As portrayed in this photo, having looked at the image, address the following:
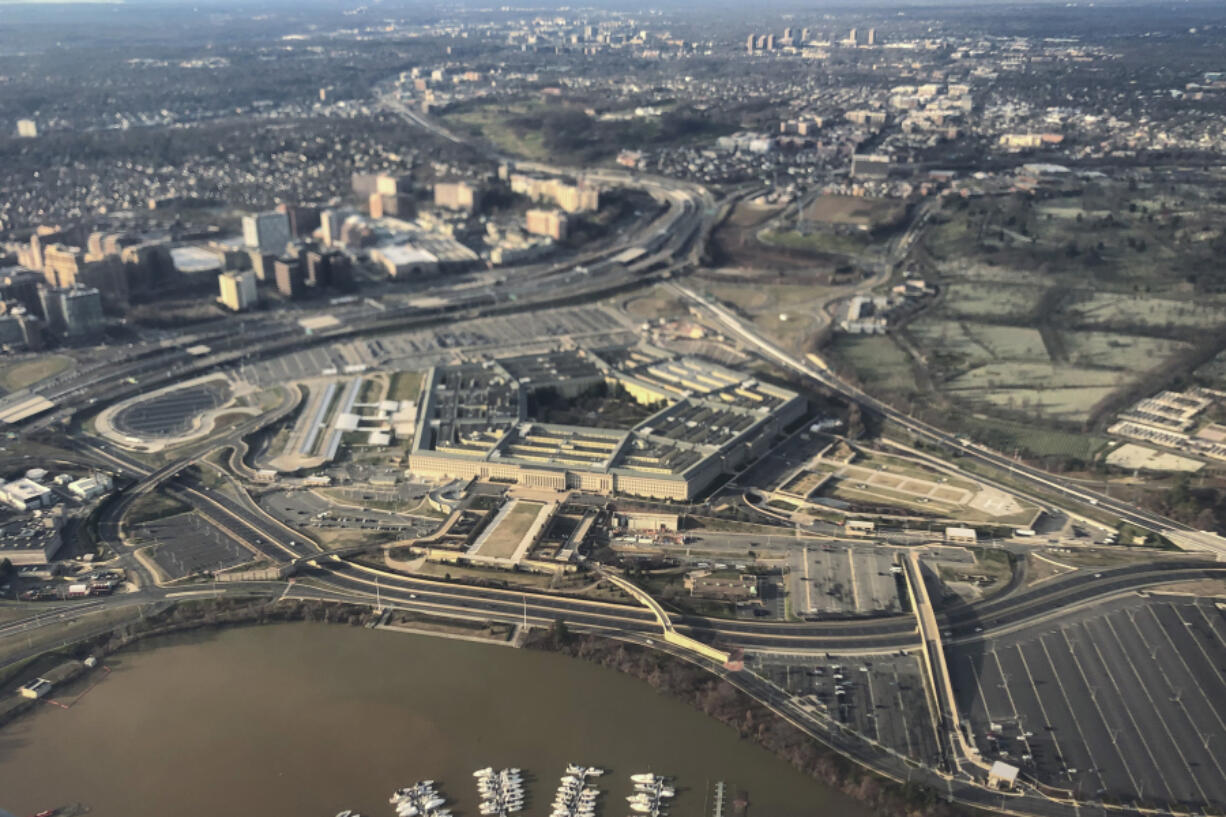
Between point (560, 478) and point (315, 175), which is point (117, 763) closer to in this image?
point (560, 478)

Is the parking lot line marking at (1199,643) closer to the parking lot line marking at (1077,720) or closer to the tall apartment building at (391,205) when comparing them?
the parking lot line marking at (1077,720)

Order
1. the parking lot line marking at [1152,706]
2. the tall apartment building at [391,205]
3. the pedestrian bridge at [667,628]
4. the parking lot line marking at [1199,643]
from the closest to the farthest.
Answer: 1. the parking lot line marking at [1152,706]
2. the parking lot line marking at [1199,643]
3. the pedestrian bridge at [667,628]
4. the tall apartment building at [391,205]

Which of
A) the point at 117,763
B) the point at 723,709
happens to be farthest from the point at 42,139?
the point at 723,709

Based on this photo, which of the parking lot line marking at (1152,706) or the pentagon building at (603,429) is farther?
the pentagon building at (603,429)

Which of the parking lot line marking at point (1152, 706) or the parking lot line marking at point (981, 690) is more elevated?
the parking lot line marking at point (981, 690)

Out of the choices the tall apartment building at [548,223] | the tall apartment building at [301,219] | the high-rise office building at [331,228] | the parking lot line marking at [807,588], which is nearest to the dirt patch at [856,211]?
the tall apartment building at [548,223]

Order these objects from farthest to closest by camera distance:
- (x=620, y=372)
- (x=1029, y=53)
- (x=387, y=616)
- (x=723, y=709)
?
(x=1029, y=53) → (x=620, y=372) → (x=387, y=616) → (x=723, y=709)

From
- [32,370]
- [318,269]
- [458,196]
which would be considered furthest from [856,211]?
[32,370]
